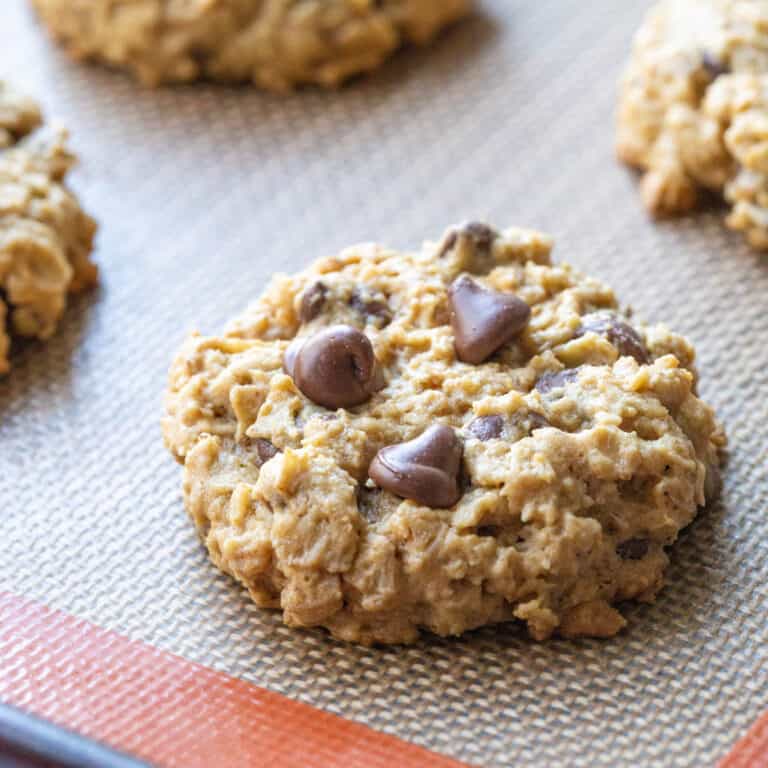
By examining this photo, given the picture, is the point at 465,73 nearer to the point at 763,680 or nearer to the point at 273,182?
the point at 273,182

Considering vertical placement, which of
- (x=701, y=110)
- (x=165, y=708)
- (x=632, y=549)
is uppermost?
(x=701, y=110)

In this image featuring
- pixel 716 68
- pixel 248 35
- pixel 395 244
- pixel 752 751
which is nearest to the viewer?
pixel 752 751

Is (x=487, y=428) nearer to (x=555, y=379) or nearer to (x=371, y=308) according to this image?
(x=555, y=379)

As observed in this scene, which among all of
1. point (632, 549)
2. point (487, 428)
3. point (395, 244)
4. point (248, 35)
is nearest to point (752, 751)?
Answer: point (632, 549)

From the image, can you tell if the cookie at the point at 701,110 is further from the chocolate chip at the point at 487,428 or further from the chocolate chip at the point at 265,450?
the chocolate chip at the point at 265,450

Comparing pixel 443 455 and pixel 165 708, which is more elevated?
pixel 443 455

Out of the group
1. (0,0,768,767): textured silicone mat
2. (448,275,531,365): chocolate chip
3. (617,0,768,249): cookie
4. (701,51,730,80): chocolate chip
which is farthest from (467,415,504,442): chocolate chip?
(701,51,730,80): chocolate chip

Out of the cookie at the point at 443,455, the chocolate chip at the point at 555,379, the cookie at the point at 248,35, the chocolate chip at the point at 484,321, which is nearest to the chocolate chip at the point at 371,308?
the cookie at the point at 443,455
